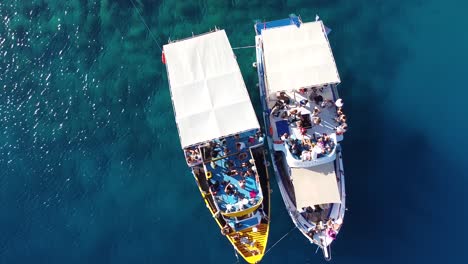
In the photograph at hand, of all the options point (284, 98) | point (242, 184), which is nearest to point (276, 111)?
point (284, 98)

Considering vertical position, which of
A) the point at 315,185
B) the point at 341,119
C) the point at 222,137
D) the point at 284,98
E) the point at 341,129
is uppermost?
the point at 284,98

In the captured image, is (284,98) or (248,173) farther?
(284,98)

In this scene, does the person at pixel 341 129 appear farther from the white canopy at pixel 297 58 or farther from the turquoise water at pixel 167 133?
the turquoise water at pixel 167 133

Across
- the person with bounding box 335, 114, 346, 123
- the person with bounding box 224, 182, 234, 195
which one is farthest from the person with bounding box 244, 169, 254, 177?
the person with bounding box 335, 114, 346, 123

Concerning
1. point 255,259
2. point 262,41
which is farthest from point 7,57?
point 255,259

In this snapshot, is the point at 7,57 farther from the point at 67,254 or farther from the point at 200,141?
the point at 200,141

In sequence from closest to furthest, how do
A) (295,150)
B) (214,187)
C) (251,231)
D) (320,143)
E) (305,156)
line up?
(305,156), (320,143), (295,150), (214,187), (251,231)

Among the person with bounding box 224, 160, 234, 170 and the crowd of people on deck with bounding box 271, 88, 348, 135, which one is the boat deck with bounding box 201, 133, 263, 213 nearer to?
the person with bounding box 224, 160, 234, 170

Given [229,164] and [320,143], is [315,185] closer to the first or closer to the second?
[320,143]
